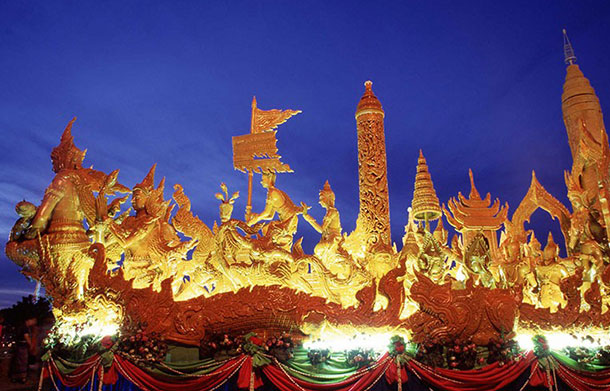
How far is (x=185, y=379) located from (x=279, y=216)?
278 cm

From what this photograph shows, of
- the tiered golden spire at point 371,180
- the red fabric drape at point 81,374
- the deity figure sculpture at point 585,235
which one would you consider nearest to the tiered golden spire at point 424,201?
the tiered golden spire at point 371,180

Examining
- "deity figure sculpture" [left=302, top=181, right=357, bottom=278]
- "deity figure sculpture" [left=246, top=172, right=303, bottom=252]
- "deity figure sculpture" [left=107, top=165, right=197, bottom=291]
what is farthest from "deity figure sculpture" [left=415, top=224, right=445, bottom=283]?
"deity figure sculpture" [left=107, top=165, right=197, bottom=291]

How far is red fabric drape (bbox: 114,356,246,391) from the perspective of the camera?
553 centimetres

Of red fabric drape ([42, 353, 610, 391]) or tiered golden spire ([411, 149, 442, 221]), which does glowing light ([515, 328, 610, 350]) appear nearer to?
red fabric drape ([42, 353, 610, 391])

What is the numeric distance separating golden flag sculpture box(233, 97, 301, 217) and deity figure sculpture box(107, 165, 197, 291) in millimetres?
1367

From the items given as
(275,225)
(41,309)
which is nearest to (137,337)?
(275,225)

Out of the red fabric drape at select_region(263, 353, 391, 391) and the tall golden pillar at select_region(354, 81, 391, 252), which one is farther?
the tall golden pillar at select_region(354, 81, 391, 252)

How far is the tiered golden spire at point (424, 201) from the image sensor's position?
25.7 feet

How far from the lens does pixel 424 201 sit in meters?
7.84

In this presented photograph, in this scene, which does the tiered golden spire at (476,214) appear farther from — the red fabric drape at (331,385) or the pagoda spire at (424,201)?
the red fabric drape at (331,385)

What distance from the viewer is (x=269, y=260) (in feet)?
21.9

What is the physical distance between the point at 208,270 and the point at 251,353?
1687mm

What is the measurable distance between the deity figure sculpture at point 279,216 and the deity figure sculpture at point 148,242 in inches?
47.6

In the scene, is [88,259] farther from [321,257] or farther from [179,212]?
[321,257]
